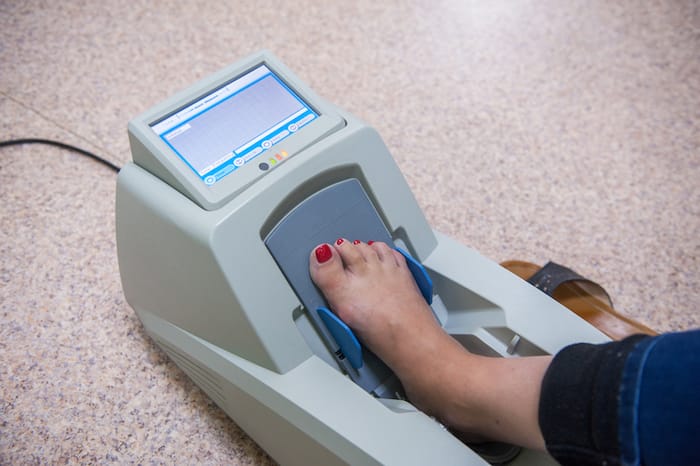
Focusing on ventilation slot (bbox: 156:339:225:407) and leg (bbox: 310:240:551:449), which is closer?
leg (bbox: 310:240:551:449)

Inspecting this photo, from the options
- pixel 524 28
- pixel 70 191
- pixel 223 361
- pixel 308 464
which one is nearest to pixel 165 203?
pixel 223 361

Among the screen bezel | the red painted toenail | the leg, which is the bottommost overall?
the leg

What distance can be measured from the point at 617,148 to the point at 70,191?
90 cm

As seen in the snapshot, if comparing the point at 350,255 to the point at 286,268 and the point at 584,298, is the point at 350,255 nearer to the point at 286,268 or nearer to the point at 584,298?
the point at 286,268

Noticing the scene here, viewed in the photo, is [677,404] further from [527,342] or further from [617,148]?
[617,148]

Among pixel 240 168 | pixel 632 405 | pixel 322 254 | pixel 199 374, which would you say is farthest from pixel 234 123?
pixel 632 405

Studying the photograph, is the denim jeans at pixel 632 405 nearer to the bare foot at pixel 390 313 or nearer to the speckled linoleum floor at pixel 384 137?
the bare foot at pixel 390 313

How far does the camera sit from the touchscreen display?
0.59 m

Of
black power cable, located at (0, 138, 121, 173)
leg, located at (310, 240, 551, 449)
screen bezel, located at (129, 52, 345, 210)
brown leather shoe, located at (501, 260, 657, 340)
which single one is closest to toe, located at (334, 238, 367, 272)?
leg, located at (310, 240, 551, 449)

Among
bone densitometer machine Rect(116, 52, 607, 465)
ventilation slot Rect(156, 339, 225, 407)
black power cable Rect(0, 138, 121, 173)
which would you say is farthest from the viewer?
black power cable Rect(0, 138, 121, 173)

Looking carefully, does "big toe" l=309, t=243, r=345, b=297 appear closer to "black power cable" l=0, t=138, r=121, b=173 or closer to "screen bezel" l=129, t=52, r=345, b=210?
"screen bezel" l=129, t=52, r=345, b=210

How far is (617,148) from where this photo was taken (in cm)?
105

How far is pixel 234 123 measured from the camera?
611 mm

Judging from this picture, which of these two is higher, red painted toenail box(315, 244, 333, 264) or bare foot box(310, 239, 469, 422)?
red painted toenail box(315, 244, 333, 264)
